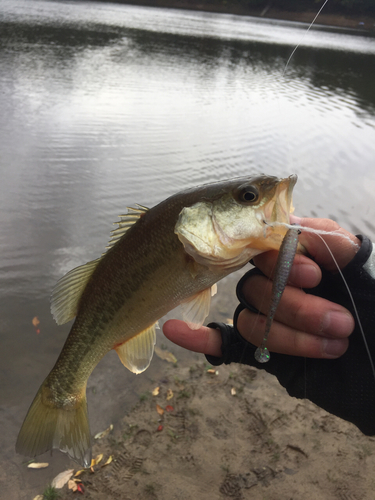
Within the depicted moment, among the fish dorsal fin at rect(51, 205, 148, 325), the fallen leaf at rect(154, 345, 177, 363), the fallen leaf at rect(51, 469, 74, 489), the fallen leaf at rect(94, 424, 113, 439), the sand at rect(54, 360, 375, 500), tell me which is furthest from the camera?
the fallen leaf at rect(154, 345, 177, 363)

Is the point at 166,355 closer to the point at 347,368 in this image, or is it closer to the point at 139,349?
the point at 139,349

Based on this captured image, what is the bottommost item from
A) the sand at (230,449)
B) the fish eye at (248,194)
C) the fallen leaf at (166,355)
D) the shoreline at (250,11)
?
the fallen leaf at (166,355)

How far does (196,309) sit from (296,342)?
1.81 feet

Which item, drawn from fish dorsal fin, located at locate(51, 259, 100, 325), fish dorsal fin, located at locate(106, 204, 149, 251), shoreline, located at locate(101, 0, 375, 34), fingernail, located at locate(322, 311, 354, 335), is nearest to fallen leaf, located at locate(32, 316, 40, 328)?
fish dorsal fin, located at locate(51, 259, 100, 325)

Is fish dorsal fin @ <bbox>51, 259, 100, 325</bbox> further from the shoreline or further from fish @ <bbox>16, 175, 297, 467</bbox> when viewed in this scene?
the shoreline

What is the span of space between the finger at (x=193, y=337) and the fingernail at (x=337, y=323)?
0.89 metres

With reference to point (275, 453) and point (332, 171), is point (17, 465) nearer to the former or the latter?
point (275, 453)

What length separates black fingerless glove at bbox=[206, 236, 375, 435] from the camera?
187 cm

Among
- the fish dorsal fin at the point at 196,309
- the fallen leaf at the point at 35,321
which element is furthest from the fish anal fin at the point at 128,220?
the fallen leaf at the point at 35,321

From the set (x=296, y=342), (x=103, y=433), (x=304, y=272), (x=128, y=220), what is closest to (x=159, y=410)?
A: (x=103, y=433)

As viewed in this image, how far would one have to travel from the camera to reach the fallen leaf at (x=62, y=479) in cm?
308

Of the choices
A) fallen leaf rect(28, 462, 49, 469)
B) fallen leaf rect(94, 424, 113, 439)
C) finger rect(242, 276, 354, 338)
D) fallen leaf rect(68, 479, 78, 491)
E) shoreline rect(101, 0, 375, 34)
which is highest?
shoreline rect(101, 0, 375, 34)

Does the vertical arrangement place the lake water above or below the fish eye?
below

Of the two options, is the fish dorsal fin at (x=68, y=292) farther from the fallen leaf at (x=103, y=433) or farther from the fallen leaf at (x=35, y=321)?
the fallen leaf at (x=35, y=321)
